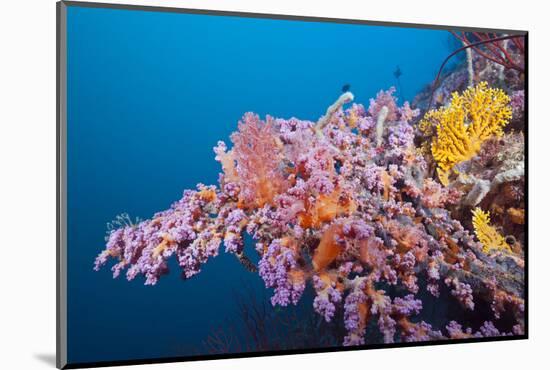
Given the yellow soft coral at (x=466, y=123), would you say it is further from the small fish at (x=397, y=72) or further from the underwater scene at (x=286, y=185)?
the small fish at (x=397, y=72)

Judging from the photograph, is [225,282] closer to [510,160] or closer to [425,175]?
[425,175]

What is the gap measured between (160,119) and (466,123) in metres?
1.81

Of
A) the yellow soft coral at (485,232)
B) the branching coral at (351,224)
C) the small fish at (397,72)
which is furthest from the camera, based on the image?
the yellow soft coral at (485,232)

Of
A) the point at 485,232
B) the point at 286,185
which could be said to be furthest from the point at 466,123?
the point at 286,185

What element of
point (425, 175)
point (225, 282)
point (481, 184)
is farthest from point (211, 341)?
point (481, 184)

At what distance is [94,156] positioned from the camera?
139 inches

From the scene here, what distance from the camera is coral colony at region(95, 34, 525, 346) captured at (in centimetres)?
376

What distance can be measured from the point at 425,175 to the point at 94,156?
6.13ft

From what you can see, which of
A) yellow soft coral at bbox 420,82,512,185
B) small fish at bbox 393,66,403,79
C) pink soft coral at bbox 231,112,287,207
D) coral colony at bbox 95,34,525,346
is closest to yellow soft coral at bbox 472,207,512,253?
coral colony at bbox 95,34,525,346

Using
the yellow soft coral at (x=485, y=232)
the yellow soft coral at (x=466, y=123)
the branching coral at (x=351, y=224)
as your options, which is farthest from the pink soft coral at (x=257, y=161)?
the yellow soft coral at (x=485, y=232)

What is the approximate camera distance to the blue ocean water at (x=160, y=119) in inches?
139

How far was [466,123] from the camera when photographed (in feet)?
13.8

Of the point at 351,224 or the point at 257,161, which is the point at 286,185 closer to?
the point at 257,161

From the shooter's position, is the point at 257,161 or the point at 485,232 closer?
the point at 257,161
